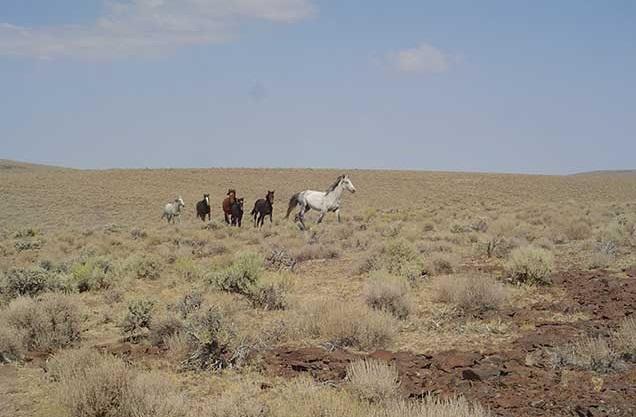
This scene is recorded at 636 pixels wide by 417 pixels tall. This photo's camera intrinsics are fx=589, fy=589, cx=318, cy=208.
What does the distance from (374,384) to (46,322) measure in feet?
17.5

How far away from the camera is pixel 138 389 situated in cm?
544

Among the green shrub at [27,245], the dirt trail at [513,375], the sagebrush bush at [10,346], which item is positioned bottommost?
the green shrub at [27,245]

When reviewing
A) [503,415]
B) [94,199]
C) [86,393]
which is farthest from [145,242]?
[94,199]

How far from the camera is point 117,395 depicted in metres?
5.45

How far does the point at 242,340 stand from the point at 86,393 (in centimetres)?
234

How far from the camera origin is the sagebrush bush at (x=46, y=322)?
8.26 m

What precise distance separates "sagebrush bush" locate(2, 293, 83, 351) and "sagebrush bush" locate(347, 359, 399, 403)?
4783mm

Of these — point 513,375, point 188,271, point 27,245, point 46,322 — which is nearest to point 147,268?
point 188,271

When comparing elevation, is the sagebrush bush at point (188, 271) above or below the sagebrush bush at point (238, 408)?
below

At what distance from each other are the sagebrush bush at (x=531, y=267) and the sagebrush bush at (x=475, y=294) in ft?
5.71

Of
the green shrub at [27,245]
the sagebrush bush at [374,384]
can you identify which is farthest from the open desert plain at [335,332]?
the green shrub at [27,245]

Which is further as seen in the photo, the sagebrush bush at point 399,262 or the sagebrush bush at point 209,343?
the sagebrush bush at point 399,262

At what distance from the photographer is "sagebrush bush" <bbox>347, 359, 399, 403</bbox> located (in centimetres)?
543

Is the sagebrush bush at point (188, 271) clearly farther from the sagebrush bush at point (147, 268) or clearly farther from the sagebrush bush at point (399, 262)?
the sagebrush bush at point (399, 262)
